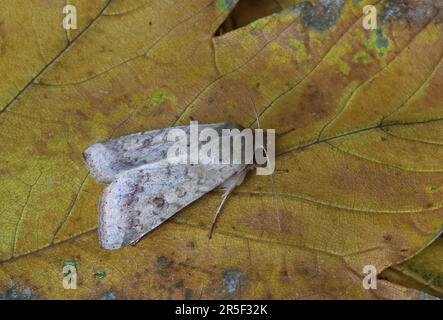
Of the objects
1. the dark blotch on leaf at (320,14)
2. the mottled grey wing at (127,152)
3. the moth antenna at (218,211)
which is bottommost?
the moth antenna at (218,211)

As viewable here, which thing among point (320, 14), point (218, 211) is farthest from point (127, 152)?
point (320, 14)

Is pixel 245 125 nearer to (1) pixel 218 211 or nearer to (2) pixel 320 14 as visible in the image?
(1) pixel 218 211

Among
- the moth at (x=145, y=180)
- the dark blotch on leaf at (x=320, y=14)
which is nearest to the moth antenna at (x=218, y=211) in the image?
the moth at (x=145, y=180)

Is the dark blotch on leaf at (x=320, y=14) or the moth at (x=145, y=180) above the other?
the dark blotch on leaf at (x=320, y=14)

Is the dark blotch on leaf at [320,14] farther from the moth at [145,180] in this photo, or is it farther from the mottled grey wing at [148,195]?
the mottled grey wing at [148,195]

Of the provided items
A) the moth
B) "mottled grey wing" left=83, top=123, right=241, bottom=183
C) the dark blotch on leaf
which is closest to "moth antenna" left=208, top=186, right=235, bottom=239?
the moth

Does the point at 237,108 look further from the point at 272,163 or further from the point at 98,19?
the point at 98,19

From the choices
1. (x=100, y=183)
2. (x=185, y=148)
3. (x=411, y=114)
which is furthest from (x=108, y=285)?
(x=411, y=114)
